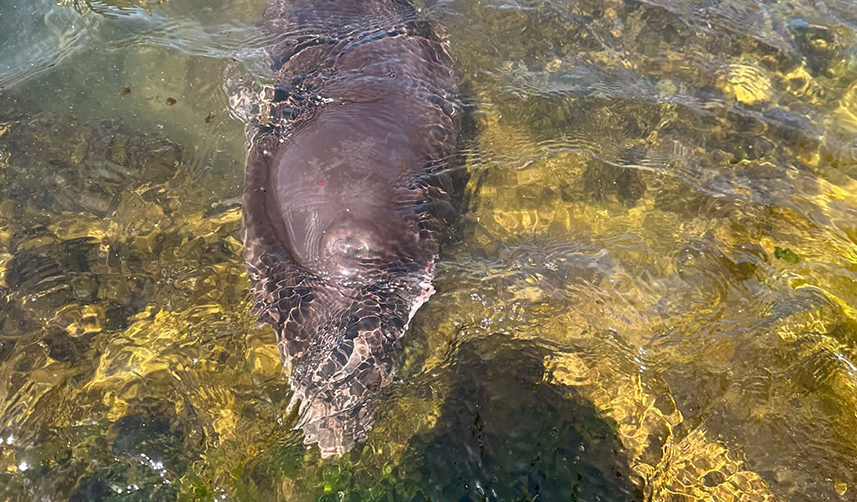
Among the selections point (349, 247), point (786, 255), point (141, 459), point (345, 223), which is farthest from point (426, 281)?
point (786, 255)

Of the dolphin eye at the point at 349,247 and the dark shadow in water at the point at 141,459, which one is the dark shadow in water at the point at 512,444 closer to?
the dolphin eye at the point at 349,247

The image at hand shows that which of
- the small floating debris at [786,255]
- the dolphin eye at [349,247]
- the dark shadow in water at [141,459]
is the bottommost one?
the dark shadow in water at [141,459]

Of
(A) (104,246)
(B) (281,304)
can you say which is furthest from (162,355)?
(A) (104,246)

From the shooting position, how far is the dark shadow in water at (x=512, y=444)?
3.31 meters

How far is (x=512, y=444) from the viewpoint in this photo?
347cm

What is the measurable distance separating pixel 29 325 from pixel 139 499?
1.67 m

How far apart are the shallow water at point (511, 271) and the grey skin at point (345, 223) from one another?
22 centimetres

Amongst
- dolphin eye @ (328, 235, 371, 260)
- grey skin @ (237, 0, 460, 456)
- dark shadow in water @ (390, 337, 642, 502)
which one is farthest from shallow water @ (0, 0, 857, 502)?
dolphin eye @ (328, 235, 371, 260)

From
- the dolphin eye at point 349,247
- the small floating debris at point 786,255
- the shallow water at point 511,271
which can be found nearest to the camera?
the shallow water at point 511,271

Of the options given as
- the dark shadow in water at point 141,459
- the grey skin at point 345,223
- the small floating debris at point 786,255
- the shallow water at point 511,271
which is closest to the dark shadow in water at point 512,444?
the shallow water at point 511,271

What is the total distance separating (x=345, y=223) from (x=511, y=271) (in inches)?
54.8

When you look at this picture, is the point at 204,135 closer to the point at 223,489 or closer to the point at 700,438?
the point at 223,489

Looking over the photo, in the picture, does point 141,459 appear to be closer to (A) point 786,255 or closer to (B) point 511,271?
(B) point 511,271

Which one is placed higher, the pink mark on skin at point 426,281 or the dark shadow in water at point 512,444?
the pink mark on skin at point 426,281
